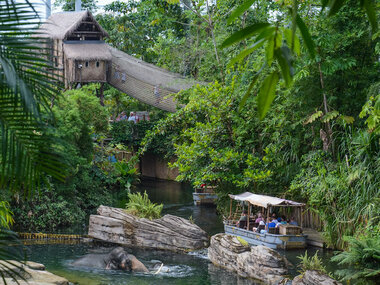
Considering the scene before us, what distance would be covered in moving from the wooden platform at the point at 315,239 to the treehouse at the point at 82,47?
1208 cm

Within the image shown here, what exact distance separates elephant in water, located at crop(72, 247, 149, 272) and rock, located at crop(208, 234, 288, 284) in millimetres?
1925

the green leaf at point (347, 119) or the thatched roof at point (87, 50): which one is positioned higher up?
the thatched roof at point (87, 50)

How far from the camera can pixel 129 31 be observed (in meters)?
30.1

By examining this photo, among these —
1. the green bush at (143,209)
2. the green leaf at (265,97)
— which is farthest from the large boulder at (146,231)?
the green leaf at (265,97)

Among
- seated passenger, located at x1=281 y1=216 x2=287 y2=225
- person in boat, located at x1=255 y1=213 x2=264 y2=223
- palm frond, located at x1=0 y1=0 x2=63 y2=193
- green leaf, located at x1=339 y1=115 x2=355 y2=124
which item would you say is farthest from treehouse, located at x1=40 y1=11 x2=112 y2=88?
palm frond, located at x1=0 y1=0 x2=63 y2=193

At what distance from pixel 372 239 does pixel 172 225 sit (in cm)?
624

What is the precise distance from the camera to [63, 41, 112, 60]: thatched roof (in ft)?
77.3

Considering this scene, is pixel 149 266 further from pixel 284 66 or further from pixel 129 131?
pixel 129 131

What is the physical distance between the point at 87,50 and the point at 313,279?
1621 cm

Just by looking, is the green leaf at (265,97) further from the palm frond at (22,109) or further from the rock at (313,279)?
the rock at (313,279)

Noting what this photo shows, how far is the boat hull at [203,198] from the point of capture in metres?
23.5

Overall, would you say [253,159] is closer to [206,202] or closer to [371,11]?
[206,202]

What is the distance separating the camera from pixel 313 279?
1092 cm

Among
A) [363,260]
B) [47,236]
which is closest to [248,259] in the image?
[363,260]
